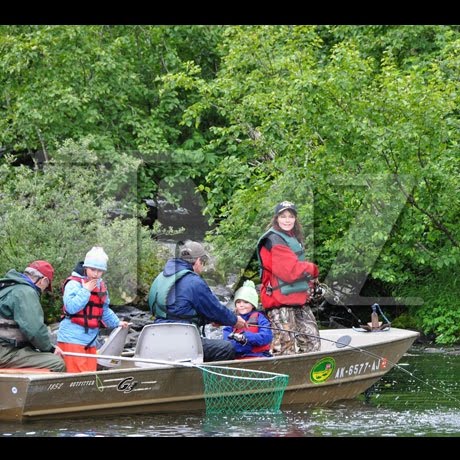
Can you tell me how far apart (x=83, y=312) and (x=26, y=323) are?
0.55m

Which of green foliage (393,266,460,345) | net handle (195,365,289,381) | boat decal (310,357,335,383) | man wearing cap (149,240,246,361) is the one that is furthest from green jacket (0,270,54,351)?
green foliage (393,266,460,345)

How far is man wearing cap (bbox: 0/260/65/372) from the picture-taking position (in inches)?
329

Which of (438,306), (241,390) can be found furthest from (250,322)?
(438,306)

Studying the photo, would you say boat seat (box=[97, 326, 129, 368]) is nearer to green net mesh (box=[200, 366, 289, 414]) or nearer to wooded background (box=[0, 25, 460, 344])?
green net mesh (box=[200, 366, 289, 414])

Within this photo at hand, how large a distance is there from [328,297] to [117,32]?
23.1 ft

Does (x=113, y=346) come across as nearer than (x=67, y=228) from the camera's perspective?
Yes

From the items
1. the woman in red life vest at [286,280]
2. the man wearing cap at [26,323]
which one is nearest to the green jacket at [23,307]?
the man wearing cap at [26,323]

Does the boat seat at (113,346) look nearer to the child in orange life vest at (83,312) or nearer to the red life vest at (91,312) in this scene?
the child in orange life vest at (83,312)

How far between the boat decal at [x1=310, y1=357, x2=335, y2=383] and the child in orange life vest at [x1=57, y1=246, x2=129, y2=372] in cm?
202

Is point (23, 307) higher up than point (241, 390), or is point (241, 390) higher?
point (23, 307)

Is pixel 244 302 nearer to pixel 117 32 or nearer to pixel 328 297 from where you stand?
pixel 328 297

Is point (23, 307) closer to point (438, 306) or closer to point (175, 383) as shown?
point (175, 383)

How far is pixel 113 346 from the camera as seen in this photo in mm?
9328

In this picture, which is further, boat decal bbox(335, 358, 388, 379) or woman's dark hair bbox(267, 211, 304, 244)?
boat decal bbox(335, 358, 388, 379)
